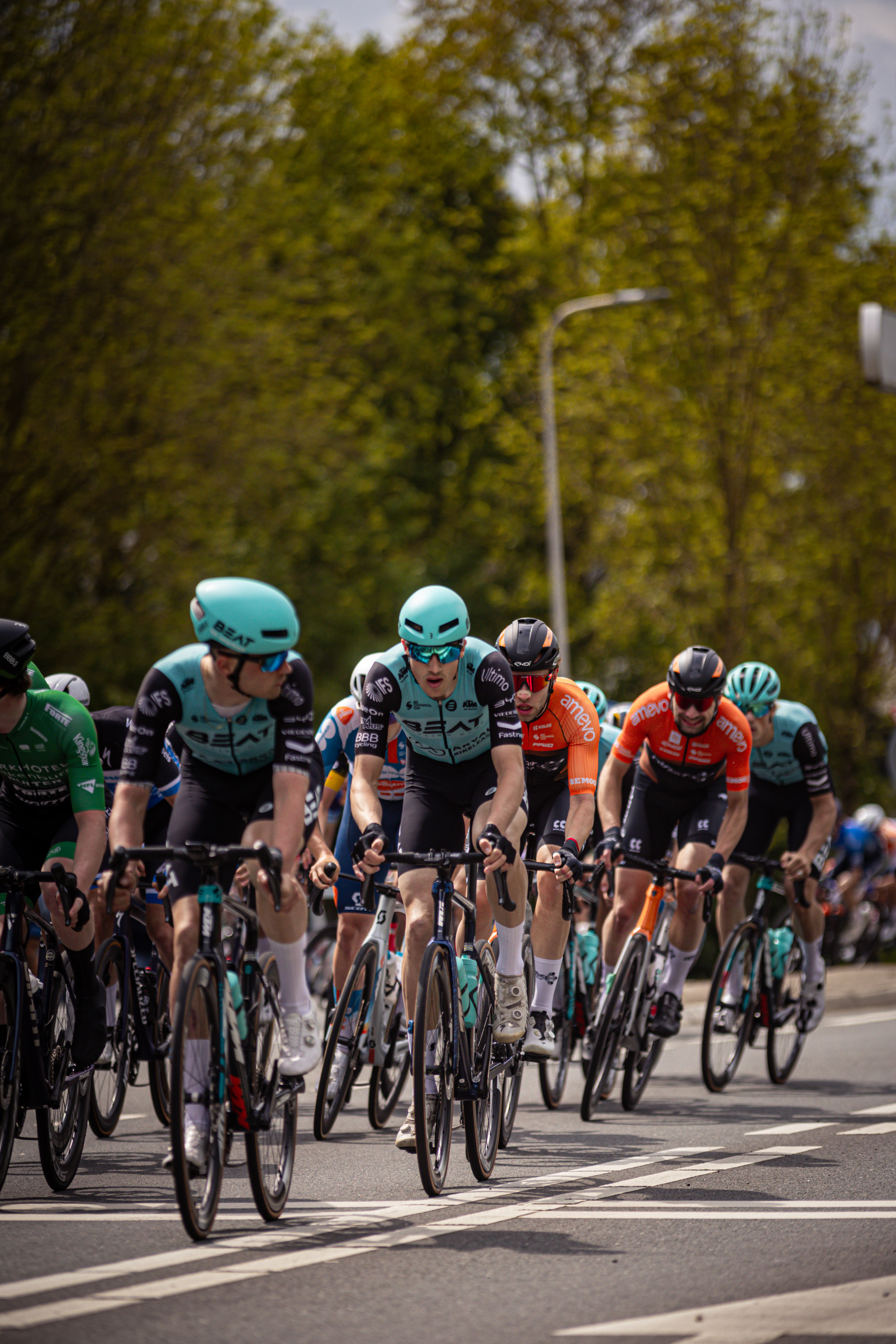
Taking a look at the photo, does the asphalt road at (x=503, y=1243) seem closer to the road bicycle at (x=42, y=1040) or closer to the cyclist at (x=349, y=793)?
the road bicycle at (x=42, y=1040)

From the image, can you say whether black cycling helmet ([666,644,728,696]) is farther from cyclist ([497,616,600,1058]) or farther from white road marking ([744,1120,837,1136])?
white road marking ([744,1120,837,1136])

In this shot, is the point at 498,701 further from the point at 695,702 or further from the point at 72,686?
the point at 72,686

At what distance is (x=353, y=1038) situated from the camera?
7.89 meters

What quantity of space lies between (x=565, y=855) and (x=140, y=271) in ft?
53.7

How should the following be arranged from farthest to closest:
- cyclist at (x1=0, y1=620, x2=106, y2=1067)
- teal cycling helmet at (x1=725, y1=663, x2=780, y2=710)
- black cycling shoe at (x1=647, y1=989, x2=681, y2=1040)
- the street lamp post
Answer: the street lamp post → teal cycling helmet at (x1=725, y1=663, x2=780, y2=710) → black cycling shoe at (x1=647, y1=989, x2=681, y2=1040) → cyclist at (x1=0, y1=620, x2=106, y2=1067)

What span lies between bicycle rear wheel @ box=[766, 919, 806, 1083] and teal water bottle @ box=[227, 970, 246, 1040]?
512cm

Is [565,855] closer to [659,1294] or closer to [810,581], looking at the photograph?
[659,1294]

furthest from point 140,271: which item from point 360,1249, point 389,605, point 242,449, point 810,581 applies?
point 360,1249

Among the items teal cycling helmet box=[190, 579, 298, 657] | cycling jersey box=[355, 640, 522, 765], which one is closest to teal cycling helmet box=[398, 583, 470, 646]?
cycling jersey box=[355, 640, 522, 765]

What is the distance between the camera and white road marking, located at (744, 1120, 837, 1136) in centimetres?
838

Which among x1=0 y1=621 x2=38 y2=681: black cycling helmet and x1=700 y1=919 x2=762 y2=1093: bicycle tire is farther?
x1=700 y1=919 x2=762 y2=1093: bicycle tire

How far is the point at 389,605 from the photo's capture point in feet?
96.8

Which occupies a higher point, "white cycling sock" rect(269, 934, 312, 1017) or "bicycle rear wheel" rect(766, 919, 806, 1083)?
"white cycling sock" rect(269, 934, 312, 1017)

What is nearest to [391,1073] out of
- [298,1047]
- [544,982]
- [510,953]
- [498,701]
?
[544,982]
